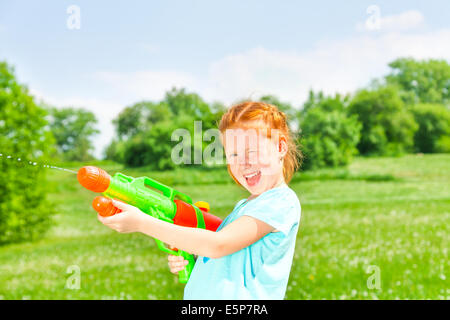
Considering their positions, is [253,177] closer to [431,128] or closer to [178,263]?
[178,263]

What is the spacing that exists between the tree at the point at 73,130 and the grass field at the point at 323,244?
107 cm

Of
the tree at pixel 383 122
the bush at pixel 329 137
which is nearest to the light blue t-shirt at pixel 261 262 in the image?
the bush at pixel 329 137

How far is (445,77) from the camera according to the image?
12977mm

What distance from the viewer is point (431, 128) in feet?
40.0

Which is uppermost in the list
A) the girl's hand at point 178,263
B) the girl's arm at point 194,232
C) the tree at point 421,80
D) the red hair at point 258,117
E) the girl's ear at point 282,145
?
the tree at point 421,80

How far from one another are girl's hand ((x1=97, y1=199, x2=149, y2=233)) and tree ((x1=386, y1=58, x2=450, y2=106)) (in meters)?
12.8

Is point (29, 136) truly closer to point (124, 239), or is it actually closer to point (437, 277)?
point (124, 239)

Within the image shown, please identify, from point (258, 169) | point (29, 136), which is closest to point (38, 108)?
point (29, 136)

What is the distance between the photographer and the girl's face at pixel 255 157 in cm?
135

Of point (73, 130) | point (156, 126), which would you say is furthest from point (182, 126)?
point (73, 130)

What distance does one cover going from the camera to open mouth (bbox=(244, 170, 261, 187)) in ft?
4.52

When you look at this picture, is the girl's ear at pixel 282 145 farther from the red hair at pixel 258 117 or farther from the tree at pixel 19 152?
the tree at pixel 19 152

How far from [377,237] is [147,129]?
5.65 m

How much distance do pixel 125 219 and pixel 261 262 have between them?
0.41 metres
